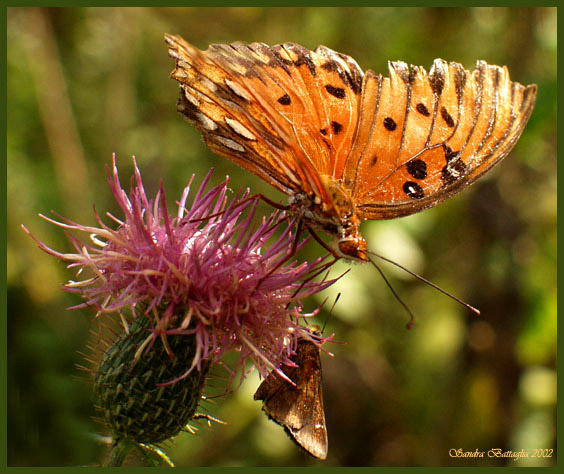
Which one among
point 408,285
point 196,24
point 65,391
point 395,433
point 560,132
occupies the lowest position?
point 395,433

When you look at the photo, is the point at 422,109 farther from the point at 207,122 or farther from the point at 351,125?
the point at 207,122

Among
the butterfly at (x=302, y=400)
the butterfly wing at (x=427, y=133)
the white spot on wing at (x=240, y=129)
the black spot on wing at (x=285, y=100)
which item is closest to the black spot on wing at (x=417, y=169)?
the butterfly wing at (x=427, y=133)

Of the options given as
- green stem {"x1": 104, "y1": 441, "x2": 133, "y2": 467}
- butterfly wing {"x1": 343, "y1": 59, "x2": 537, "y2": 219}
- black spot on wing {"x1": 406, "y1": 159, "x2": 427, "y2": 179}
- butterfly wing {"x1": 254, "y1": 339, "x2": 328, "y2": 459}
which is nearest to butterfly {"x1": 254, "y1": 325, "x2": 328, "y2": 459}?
butterfly wing {"x1": 254, "y1": 339, "x2": 328, "y2": 459}

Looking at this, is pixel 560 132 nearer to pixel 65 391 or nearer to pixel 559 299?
pixel 559 299

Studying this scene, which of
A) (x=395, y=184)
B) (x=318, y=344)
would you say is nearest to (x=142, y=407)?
(x=318, y=344)

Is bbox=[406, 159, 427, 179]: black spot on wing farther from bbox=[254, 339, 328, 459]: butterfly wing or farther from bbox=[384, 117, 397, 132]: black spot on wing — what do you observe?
bbox=[254, 339, 328, 459]: butterfly wing
